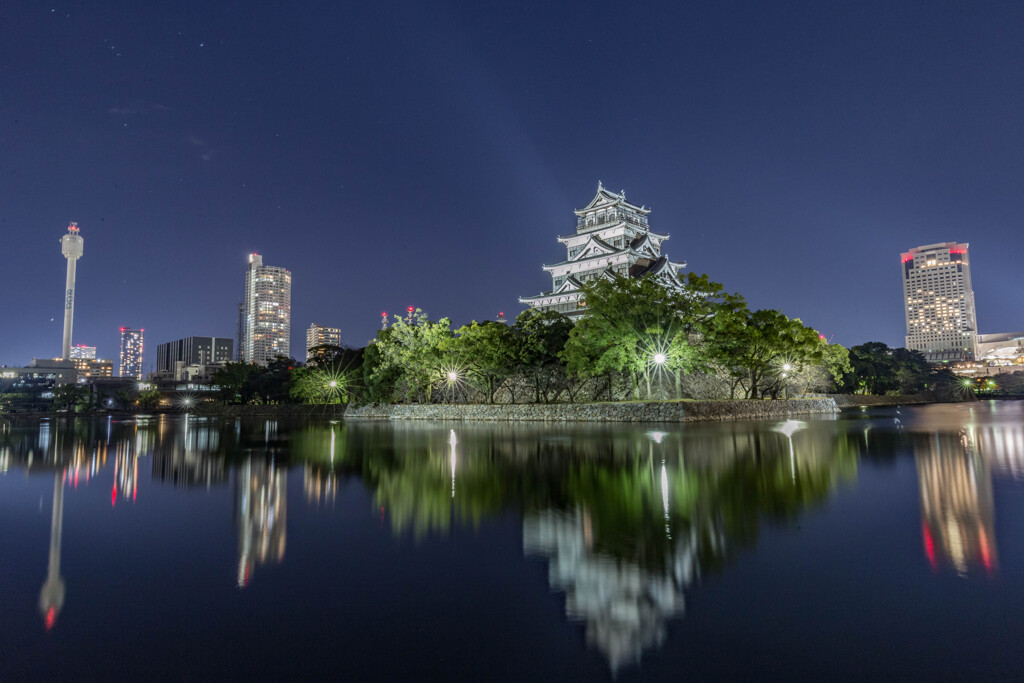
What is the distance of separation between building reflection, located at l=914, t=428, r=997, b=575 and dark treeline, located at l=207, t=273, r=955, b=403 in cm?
1873

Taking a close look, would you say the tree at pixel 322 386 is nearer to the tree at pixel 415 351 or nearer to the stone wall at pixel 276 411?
the stone wall at pixel 276 411

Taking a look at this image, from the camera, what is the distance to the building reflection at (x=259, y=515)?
5.92m

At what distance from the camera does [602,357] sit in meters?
31.9

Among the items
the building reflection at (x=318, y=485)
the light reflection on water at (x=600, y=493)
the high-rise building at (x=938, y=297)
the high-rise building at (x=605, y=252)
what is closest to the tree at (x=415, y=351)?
the high-rise building at (x=605, y=252)

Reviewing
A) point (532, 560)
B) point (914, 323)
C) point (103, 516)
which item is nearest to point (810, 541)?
point (532, 560)

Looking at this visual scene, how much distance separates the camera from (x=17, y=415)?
5044 centimetres

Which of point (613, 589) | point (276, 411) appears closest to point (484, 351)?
point (276, 411)

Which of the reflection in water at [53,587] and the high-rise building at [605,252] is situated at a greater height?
the high-rise building at [605,252]

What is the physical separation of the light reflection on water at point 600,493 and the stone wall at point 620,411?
10.9m

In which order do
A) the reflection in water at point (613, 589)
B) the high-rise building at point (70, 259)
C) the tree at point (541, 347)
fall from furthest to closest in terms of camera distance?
the high-rise building at point (70, 259) → the tree at point (541, 347) → the reflection in water at point (613, 589)

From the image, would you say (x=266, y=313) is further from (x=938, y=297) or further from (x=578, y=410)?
(x=938, y=297)

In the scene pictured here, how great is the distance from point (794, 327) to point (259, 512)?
35.0 metres

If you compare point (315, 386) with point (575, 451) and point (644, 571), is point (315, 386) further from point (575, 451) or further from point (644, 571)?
point (644, 571)

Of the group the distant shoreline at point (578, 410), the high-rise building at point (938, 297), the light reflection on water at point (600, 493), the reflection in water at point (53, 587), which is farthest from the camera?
the high-rise building at point (938, 297)
